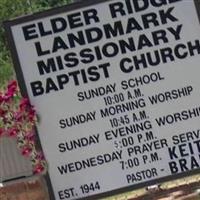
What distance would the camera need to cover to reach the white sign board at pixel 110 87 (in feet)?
20.1

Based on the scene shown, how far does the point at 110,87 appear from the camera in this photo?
6172 mm

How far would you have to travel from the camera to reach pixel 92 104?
6.16 metres

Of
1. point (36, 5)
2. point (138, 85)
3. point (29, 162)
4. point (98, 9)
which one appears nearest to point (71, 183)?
point (29, 162)

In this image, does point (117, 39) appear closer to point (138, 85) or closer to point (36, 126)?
point (138, 85)

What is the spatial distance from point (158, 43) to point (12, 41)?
3.48ft

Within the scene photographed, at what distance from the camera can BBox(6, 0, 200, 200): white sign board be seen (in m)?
6.14

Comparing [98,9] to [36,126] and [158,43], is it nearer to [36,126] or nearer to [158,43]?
[158,43]

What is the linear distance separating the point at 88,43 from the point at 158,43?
0.51m

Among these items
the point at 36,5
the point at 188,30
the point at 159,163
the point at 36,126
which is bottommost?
the point at 159,163

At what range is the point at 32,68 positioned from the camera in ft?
20.1

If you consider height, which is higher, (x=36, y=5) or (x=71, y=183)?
(x=36, y=5)

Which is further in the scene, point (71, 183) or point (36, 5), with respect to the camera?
point (36, 5)

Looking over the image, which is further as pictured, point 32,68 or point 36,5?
point 36,5

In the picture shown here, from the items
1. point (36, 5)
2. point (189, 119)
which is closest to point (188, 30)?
point (189, 119)
